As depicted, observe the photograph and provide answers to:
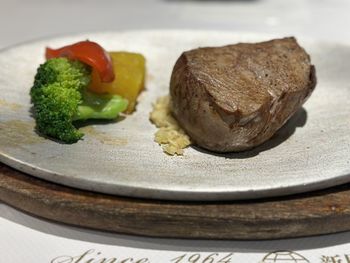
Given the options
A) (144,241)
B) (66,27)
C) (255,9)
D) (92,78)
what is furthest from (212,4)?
(144,241)

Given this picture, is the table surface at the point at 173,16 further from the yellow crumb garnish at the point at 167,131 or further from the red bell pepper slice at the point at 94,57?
the red bell pepper slice at the point at 94,57

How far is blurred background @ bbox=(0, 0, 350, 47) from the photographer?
537 cm

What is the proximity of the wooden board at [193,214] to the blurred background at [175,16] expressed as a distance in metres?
2.96

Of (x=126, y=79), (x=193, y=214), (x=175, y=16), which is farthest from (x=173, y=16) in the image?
(x=193, y=214)

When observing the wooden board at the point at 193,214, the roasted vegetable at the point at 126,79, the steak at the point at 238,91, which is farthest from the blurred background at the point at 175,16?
the wooden board at the point at 193,214

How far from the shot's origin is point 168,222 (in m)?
2.45

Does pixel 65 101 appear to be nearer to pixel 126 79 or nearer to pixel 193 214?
pixel 126 79

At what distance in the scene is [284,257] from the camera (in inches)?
97.7

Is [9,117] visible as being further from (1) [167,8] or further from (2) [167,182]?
(1) [167,8]

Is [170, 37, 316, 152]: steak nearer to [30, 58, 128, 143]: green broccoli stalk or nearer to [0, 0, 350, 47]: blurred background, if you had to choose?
[30, 58, 128, 143]: green broccoli stalk

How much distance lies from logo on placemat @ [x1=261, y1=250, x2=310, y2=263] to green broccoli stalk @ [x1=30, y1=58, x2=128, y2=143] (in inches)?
47.5

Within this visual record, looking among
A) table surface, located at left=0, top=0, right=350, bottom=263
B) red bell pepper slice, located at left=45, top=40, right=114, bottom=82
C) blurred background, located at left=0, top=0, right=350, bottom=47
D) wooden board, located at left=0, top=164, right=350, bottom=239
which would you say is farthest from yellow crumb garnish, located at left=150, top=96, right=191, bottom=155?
blurred background, located at left=0, top=0, right=350, bottom=47

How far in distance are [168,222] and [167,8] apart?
12.6ft

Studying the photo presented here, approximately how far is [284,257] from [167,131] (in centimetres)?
103
